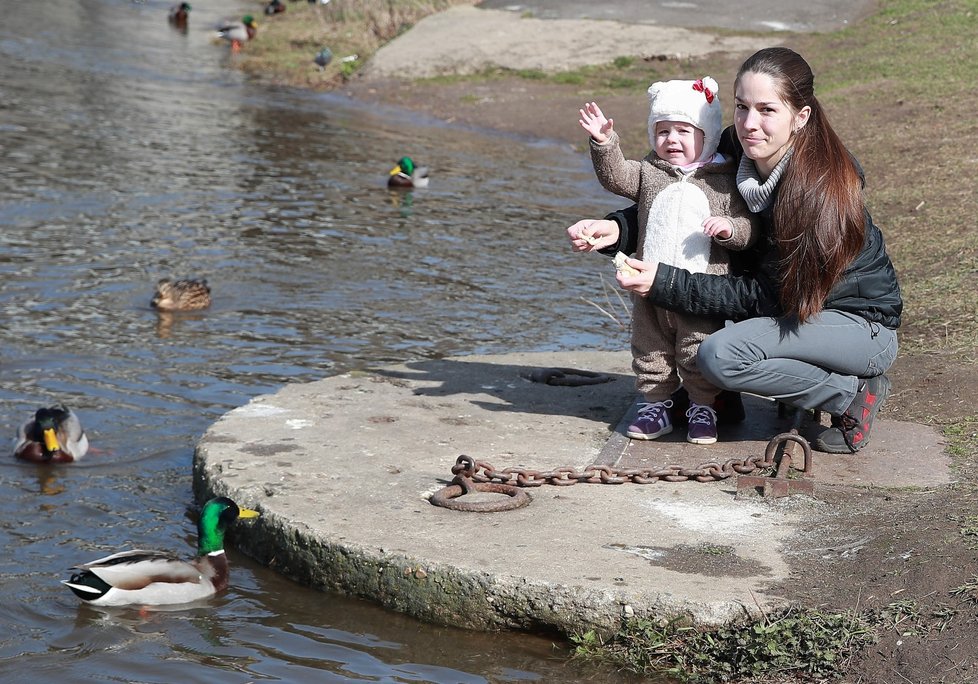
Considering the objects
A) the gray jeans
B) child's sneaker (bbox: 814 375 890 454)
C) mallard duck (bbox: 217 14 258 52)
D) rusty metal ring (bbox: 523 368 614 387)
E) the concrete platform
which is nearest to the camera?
the concrete platform

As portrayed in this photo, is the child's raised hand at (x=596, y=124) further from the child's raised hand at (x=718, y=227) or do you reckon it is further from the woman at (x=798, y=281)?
the child's raised hand at (x=718, y=227)

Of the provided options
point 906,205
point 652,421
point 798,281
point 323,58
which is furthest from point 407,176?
point 798,281

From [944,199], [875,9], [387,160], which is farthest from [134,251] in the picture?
[875,9]

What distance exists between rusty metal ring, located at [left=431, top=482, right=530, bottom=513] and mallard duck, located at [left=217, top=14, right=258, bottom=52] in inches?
925

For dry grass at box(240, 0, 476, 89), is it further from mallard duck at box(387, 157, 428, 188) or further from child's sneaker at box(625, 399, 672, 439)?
child's sneaker at box(625, 399, 672, 439)

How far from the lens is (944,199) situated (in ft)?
35.6

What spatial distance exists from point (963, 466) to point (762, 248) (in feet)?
4.02

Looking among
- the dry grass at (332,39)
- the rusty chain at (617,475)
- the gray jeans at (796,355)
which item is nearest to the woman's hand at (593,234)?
the gray jeans at (796,355)

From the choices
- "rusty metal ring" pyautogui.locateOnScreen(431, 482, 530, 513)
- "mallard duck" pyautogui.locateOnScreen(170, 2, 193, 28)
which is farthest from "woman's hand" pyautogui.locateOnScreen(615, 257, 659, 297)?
"mallard duck" pyautogui.locateOnScreen(170, 2, 193, 28)

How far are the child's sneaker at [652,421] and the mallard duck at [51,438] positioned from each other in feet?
9.97

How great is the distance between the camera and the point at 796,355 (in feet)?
17.7

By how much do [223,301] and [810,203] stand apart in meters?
6.47

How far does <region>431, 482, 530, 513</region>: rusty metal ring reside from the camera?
5.14 meters

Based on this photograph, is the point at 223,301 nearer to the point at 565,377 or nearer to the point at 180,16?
the point at 565,377
